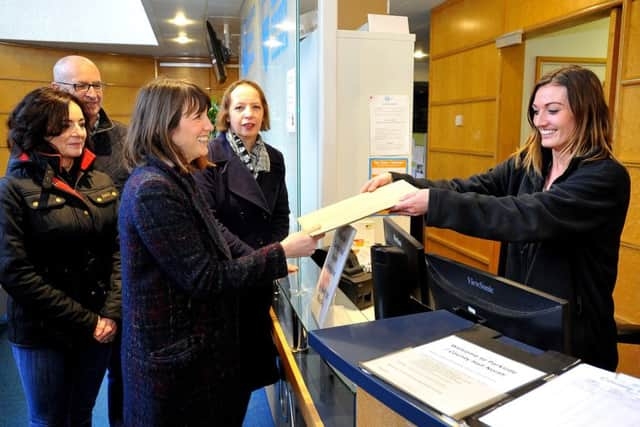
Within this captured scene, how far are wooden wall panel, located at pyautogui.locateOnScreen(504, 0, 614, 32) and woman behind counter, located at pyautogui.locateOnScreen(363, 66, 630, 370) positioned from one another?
7.09 ft

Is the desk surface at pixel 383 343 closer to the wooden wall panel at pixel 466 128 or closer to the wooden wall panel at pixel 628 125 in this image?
the wooden wall panel at pixel 628 125

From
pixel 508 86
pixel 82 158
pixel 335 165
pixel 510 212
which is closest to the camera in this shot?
pixel 510 212

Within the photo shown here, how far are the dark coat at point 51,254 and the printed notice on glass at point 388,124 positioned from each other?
1144 millimetres

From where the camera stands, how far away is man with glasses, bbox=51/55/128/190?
1.96m

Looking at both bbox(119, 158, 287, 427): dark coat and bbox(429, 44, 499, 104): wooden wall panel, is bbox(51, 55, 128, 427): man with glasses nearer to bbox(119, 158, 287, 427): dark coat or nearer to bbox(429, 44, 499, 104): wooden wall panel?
bbox(119, 158, 287, 427): dark coat

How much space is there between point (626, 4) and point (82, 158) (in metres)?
3.04

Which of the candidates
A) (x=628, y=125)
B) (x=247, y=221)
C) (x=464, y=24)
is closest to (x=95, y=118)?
(x=247, y=221)

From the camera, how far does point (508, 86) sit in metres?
4.29

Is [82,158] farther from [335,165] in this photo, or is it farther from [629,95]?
[629,95]

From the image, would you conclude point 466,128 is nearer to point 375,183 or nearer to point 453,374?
point 375,183

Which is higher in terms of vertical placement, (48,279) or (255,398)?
(48,279)

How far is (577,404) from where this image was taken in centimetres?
63

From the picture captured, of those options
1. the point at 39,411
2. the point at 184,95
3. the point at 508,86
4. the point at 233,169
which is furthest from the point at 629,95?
the point at 39,411

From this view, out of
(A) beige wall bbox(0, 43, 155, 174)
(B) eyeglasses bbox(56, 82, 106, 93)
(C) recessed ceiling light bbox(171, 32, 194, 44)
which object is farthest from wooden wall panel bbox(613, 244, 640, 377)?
(A) beige wall bbox(0, 43, 155, 174)
